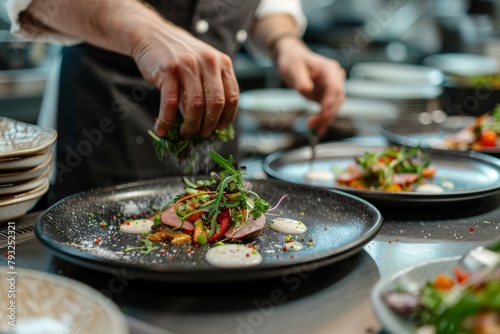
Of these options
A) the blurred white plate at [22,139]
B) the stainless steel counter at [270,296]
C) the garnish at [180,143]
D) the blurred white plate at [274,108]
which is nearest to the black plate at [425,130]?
the blurred white plate at [274,108]

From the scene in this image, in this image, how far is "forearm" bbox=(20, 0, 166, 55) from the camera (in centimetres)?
184

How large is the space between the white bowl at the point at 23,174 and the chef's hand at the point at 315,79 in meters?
1.28

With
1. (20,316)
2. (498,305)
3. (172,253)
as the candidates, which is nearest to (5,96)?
(172,253)

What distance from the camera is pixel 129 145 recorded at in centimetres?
257

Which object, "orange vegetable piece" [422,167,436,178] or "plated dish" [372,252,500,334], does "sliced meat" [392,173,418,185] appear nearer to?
"orange vegetable piece" [422,167,436,178]

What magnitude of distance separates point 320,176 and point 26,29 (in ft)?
4.10

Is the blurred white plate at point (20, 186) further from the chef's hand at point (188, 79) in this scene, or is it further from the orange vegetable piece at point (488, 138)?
the orange vegetable piece at point (488, 138)

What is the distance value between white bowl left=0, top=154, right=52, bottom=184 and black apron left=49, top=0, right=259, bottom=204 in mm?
839

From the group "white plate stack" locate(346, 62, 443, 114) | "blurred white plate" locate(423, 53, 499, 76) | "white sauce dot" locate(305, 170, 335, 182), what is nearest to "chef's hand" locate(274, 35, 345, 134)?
"white sauce dot" locate(305, 170, 335, 182)

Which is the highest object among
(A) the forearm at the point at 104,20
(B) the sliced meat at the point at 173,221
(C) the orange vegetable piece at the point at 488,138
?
(A) the forearm at the point at 104,20

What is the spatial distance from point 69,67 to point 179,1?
0.57 metres

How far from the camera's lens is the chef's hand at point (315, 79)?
8.65 ft

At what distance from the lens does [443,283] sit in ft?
3.82

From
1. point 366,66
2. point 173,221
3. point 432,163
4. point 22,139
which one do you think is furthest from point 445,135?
point 366,66
